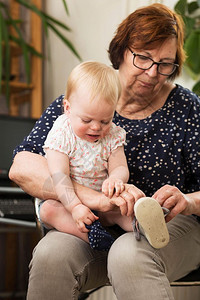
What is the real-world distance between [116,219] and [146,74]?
453 mm

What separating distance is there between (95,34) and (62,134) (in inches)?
75.4

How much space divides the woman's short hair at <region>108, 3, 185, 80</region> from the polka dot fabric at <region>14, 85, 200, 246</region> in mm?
151

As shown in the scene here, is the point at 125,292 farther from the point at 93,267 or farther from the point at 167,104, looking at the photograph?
the point at 167,104

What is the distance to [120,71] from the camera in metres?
1.53

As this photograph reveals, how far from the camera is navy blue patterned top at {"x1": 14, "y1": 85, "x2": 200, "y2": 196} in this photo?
1.48m

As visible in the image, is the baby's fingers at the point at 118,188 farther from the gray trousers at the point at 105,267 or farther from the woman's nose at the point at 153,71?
the woman's nose at the point at 153,71

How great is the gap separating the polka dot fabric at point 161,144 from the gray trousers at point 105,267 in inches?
7.3

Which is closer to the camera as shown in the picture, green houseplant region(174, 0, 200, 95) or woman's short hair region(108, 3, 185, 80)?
woman's short hair region(108, 3, 185, 80)

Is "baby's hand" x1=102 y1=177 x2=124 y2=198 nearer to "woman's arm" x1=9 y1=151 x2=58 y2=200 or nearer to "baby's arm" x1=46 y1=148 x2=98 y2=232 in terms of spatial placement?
"baby's arm" x1=46 y1=148 x2=98 y2=232

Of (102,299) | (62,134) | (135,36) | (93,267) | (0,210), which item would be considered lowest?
(102,299)

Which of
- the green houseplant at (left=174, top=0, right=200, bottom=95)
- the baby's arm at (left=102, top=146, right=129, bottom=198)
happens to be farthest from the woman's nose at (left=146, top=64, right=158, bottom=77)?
the green houseplant at (left=174, top=0, right=200, bottom=95)

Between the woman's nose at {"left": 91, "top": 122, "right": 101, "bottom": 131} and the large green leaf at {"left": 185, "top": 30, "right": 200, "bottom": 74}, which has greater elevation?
the large green leaf at {"left": 185, "top": 30, "right": 200, "bottom": 74}

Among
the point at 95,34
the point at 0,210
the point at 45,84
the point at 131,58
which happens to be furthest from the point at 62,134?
the point at 45,84

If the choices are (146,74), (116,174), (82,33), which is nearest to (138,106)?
(146,74)
